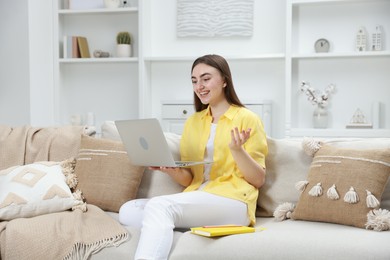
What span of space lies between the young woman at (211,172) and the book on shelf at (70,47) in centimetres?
270

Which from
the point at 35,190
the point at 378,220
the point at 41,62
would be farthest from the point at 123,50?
the point at 378,220

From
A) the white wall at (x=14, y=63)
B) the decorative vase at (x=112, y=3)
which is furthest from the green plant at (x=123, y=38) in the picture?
the white wall at (x=14, y=63)

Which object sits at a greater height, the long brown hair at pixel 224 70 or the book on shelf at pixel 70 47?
the book on shelf at pixel 70 47

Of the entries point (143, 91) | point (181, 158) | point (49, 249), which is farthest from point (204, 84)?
point (143, 91)

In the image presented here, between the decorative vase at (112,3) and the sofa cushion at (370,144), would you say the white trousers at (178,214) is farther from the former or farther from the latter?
the decorative vase at (112,3)

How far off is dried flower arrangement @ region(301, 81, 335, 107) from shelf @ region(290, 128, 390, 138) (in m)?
0.23

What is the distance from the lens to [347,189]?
218 centimetres

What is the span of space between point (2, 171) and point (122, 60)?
2440 mm

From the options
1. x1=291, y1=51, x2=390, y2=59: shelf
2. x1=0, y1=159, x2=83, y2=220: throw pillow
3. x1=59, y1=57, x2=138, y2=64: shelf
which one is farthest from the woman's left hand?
x1=59, y1=57, x2=138, y2=64: shelf

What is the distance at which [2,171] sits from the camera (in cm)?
256

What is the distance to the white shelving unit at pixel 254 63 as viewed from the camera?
456 centimetres

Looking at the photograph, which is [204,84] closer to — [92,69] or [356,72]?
[356,72]

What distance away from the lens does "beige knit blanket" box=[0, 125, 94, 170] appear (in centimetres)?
274

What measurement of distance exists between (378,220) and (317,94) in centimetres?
262
